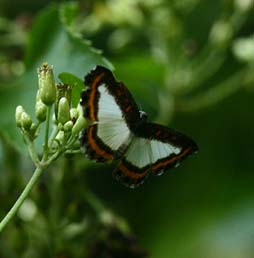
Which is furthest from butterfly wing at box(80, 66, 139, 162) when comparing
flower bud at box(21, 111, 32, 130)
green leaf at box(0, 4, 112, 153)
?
green leaf at box(0, 4, 112, 153)

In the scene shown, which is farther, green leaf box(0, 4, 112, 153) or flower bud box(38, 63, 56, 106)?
green leaf box(0, 4, 112, 153)

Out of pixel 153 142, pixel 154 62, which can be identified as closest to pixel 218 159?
pixel 154 62

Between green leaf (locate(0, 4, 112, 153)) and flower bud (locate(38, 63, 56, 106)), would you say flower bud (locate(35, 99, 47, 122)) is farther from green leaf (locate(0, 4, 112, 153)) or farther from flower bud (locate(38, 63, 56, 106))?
green leaf (locate(0, 4, 112, 153))

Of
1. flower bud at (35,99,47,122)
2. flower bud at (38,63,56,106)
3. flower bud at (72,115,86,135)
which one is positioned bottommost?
flower bud at (72,115,86,135)

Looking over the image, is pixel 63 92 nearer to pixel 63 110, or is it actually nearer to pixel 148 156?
pixel 63 110

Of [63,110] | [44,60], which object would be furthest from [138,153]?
[44,60]

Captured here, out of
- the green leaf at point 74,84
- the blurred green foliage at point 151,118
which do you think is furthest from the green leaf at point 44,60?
the green leaf at point 74,84

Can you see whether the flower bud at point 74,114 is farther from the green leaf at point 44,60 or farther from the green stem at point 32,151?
the green leaf at point 44,60
